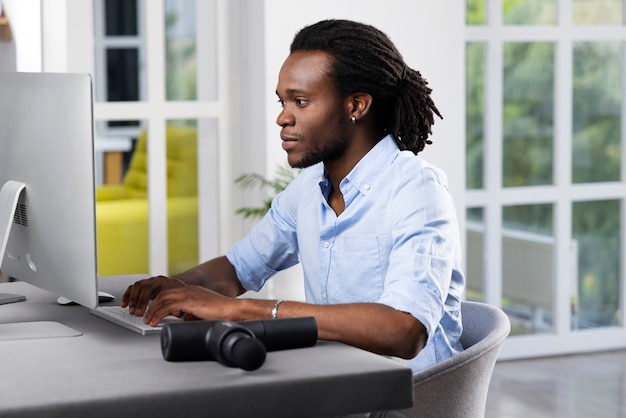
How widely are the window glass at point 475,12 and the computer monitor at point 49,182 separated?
312cm

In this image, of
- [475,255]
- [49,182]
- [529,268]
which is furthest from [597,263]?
[49,182]

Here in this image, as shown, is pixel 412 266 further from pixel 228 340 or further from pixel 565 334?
pixel 565 334

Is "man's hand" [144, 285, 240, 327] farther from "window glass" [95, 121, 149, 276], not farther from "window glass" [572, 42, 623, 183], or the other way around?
"window glass" [572, 42, 623, 183]

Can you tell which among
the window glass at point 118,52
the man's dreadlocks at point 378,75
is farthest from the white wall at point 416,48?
the man's dreadlocks at point 378,75

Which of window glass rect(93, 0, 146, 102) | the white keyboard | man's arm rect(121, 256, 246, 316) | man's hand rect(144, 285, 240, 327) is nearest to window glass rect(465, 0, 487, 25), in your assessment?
window glass rect(93, 0, 146, 102)

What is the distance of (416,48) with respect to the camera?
A: 4.64 m

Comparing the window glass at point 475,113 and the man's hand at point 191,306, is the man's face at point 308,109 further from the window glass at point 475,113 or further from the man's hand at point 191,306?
the window glass at point 475,113

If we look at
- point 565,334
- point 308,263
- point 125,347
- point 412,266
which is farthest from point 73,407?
point 565,334

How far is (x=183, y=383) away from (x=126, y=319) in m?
0.50

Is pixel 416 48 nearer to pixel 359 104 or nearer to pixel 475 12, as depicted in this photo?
pixel 475 12

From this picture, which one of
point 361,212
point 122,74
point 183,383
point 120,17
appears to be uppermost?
point 120,17

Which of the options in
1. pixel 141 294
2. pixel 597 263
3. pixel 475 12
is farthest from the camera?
pixel 597 263

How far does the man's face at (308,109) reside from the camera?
7.35ft

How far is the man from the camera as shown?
1.95 m
